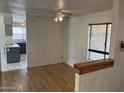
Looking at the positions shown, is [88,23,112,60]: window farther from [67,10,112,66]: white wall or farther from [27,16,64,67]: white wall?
[27,16,64,67]: white wall

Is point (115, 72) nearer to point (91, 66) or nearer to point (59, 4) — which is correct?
point (91, 66)

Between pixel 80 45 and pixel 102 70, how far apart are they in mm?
2909

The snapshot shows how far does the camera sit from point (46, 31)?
18.5 feet

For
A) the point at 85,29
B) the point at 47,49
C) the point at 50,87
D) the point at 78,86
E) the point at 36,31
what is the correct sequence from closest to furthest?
the point at 78,86 → the point at 50,87 → the point at 85,29 → the point at 36,31 → the point at 47,49

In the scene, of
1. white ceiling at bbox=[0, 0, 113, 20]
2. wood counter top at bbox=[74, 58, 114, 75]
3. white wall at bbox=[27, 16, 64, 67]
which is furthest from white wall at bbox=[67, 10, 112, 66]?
wood counter top at bbox=[74, 58, 114, 75]

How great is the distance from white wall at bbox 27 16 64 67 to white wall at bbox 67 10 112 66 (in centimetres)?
60

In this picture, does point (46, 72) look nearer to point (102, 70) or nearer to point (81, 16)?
point (81, 16)

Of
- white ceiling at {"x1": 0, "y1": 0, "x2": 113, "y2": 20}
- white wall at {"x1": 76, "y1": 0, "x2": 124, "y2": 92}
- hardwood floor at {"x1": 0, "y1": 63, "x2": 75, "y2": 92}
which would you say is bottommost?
hardwood floor at {"x1": 0, "y1": 63, "x2": 75, "y2": 92}

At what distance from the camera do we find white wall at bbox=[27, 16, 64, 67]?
17.5 feet

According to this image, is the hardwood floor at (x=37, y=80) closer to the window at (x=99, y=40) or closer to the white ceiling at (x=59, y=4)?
the window at (x=99, y=40)

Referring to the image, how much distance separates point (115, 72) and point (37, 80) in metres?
2.61

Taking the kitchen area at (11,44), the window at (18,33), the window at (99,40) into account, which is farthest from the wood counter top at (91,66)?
the window at (18,33)

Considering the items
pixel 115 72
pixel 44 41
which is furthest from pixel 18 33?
pixel 115 72

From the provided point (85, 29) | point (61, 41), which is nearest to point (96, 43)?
point (85, 29)
